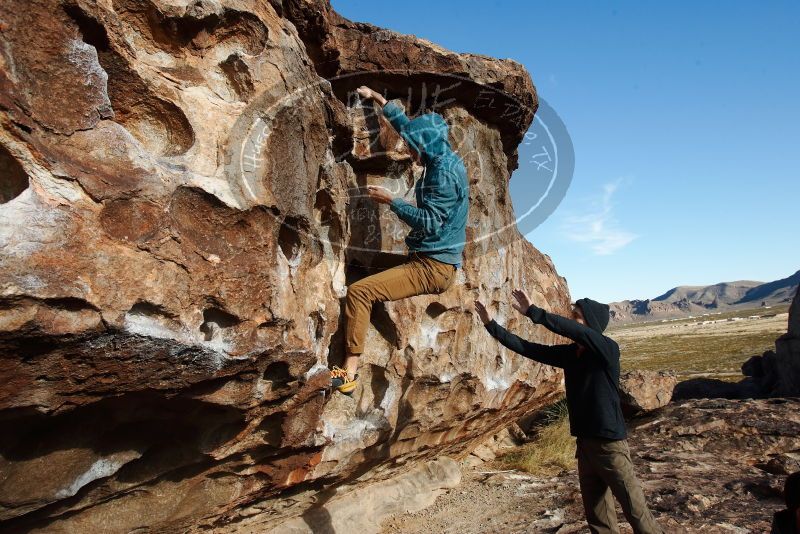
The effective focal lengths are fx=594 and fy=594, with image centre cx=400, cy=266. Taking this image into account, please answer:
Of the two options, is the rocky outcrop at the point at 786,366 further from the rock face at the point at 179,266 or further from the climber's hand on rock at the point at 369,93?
the climber's hand on rock at the point at 369,93

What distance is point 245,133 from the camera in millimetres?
3906

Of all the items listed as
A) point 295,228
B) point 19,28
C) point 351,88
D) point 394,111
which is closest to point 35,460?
point 295,228

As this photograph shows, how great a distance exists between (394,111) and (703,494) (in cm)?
563

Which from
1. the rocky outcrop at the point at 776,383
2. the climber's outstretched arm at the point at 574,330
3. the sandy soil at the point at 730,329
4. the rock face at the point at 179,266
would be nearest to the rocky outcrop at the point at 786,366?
the rocky outcrop at the point at 776,383

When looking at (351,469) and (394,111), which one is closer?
(394,111)

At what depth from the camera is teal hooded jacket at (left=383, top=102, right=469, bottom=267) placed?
4852mm

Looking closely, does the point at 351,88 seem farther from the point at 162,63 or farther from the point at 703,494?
the point at 703,494

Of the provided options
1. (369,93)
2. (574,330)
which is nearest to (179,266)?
(369,93)

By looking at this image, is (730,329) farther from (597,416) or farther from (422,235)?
(422,235)

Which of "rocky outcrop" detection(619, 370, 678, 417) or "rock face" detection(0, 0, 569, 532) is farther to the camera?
"rocky outcrop" detection(619, 370, 678, 417)

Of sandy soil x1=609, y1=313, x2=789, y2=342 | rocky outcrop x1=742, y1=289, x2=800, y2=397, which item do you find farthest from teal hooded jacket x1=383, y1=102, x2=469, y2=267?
sandy soil x1=609, y1=313, x2=789, y2=342

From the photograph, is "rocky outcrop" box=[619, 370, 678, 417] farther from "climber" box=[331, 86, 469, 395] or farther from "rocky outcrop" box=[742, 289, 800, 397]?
"climber" box=[331, 86, 469, 395]

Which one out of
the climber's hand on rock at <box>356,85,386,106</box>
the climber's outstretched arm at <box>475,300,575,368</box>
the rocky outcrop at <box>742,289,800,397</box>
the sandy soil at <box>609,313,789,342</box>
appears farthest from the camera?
the sandy soil at <box>609,313,789,342</box>

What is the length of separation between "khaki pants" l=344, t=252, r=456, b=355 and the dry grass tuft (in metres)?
4.63
